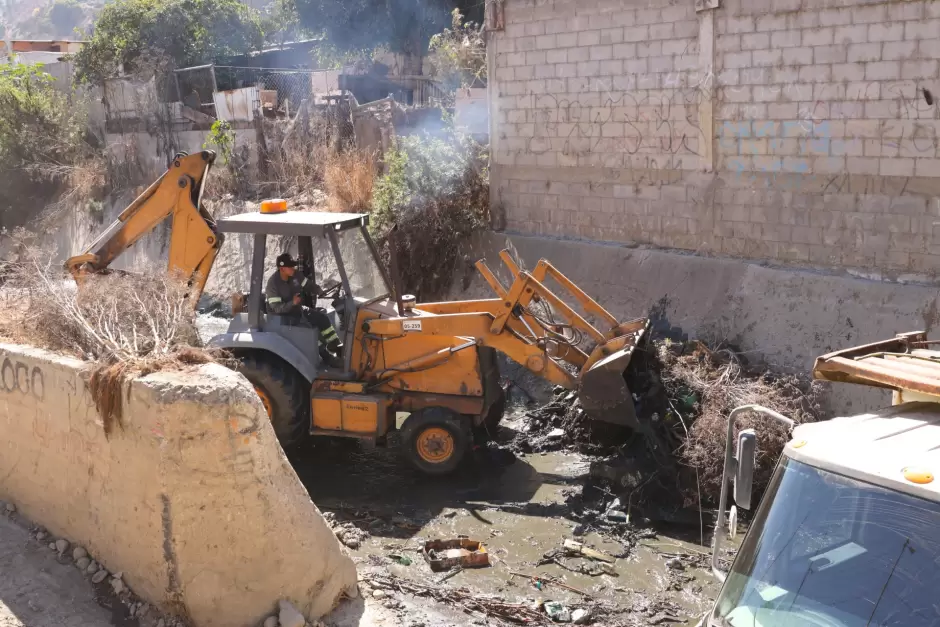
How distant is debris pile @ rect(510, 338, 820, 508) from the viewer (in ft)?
24.3

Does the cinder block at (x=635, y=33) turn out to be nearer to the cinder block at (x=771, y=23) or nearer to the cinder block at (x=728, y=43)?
the cinder block at (x=728, y=43)

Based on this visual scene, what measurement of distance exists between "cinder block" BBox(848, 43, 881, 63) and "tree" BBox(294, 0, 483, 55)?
17139 millimetres

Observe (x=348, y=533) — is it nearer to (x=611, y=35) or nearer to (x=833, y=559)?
(x=833, y=559)

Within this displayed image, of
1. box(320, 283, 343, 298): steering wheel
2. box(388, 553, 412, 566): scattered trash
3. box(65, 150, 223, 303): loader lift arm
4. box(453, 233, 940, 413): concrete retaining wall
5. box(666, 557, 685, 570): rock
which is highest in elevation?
box(65, 150, 223, 303): loader lift arm

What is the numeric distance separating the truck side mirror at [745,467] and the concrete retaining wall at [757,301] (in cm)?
527

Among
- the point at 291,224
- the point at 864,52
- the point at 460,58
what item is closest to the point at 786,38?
the point at 864,52

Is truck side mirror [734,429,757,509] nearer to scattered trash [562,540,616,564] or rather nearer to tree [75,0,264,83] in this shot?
scattered trash [562,540,616,564]

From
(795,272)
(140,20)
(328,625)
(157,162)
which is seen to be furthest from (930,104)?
(140,20)

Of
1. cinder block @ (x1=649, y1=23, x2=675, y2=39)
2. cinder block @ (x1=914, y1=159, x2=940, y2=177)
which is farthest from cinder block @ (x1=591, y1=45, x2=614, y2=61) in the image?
cinder block @ (x1=914, y1=159, x2=940, y2=177)

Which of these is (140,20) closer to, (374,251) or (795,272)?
(374,251)

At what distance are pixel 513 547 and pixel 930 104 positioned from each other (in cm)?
554

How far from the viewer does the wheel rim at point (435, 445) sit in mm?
7965

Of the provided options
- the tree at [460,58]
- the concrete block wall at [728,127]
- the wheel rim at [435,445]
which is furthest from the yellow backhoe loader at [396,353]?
the tree at [460,58]

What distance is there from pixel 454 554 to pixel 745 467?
11.2 feet
